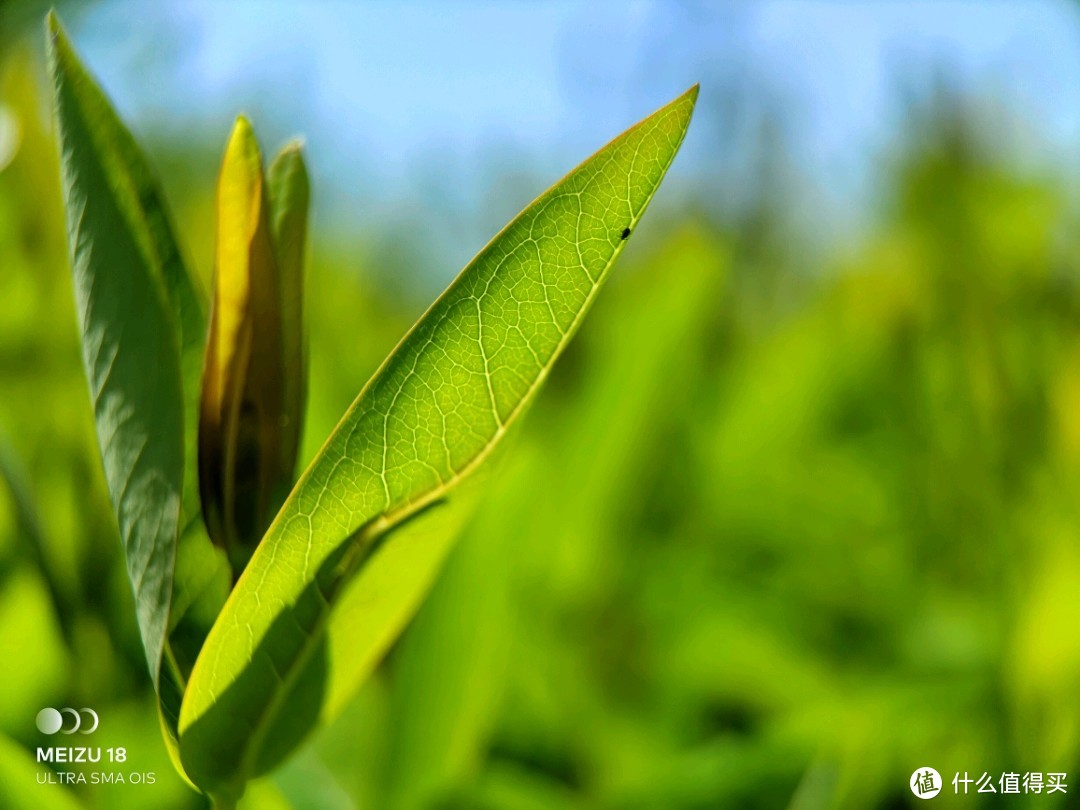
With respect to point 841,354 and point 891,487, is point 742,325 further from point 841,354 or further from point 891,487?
point 891,487

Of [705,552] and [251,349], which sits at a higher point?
[251,349]

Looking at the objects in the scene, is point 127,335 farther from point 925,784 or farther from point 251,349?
point 925,784

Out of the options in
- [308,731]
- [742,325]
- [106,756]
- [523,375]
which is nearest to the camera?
[523,375]

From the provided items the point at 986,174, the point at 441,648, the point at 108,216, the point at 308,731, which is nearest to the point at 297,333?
the point at 108,216

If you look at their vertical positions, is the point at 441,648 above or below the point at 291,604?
below

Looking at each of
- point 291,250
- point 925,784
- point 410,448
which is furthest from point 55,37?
point 925,784

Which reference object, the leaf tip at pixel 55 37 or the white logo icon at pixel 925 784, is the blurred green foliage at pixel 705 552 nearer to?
the white logo icon at pixel 925 784

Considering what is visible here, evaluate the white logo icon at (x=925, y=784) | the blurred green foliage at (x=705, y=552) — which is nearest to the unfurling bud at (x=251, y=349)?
the blurred green foliage at (x=705, y=552)
